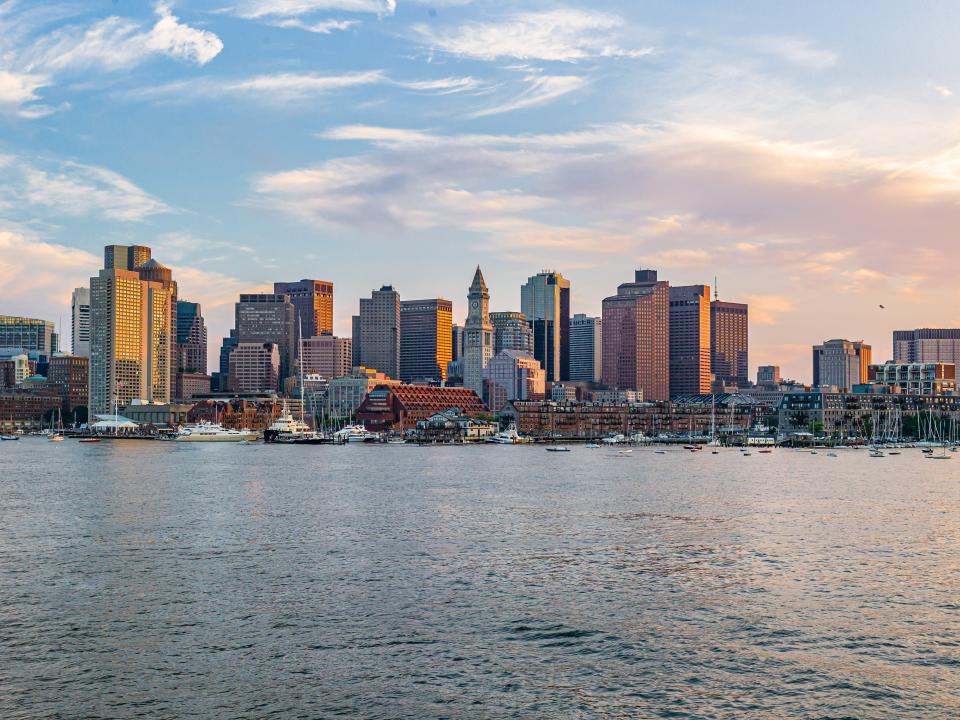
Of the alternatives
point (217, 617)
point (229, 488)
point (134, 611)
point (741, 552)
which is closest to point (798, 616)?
point (741, 552)

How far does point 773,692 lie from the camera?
42188 millimetres

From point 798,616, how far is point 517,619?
14222 millimetres

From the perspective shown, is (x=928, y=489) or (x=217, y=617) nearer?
(x=217, y=617)

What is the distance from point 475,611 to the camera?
54938mm

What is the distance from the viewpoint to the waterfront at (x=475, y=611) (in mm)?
41562

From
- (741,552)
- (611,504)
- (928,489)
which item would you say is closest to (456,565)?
(741,552)

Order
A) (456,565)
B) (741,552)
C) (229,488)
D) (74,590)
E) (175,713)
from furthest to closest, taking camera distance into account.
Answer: (229,488) → (741,552) → (456,565) → (74,590) → (175,713)

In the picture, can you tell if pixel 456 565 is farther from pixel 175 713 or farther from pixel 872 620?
pixel 175 713

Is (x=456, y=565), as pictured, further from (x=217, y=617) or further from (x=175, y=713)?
(x=175, y=713)

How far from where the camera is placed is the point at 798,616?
5441cm

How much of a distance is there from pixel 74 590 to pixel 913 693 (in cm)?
4279

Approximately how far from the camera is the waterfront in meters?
41.6

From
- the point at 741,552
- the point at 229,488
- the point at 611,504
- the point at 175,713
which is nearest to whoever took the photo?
the point at 175,713

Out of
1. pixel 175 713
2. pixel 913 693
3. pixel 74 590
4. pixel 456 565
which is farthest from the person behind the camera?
pixel 456 565
